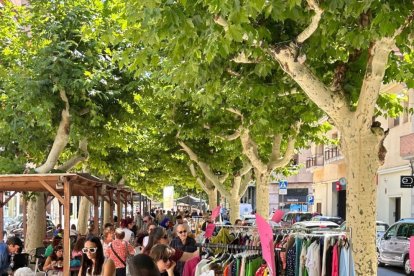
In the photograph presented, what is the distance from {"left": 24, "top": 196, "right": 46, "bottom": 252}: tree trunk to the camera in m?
18.3

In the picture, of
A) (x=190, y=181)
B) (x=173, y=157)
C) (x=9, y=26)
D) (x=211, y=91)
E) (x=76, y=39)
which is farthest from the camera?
(x=190, y=181)

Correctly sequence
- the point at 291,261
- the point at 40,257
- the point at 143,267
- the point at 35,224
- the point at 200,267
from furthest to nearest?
1. the point at 35,224
2. the point at 40,257
3. the point at 291,261
4. the point at 200,267
5. the point at 143,267

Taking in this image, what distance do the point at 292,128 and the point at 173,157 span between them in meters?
13.8

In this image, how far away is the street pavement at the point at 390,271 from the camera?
19.7 m

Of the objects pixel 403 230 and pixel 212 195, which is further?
pixel 212 195

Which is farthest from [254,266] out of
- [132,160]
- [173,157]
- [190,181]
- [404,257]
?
[190,181]

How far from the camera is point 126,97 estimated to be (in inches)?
630

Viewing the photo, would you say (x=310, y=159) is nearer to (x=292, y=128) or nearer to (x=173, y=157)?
(x=173, y=157)

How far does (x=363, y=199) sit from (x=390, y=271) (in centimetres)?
1366

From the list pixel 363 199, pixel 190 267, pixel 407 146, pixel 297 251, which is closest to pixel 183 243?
pixel 190 267

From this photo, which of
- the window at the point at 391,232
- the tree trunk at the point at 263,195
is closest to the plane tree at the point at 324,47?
the tree trunk at the point at 263,195

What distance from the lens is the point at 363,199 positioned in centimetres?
809

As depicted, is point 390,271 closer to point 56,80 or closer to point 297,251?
point 56,80

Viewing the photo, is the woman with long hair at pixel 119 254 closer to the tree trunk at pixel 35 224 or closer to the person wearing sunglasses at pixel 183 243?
the person wearing sunglasses at pixel 183 243
